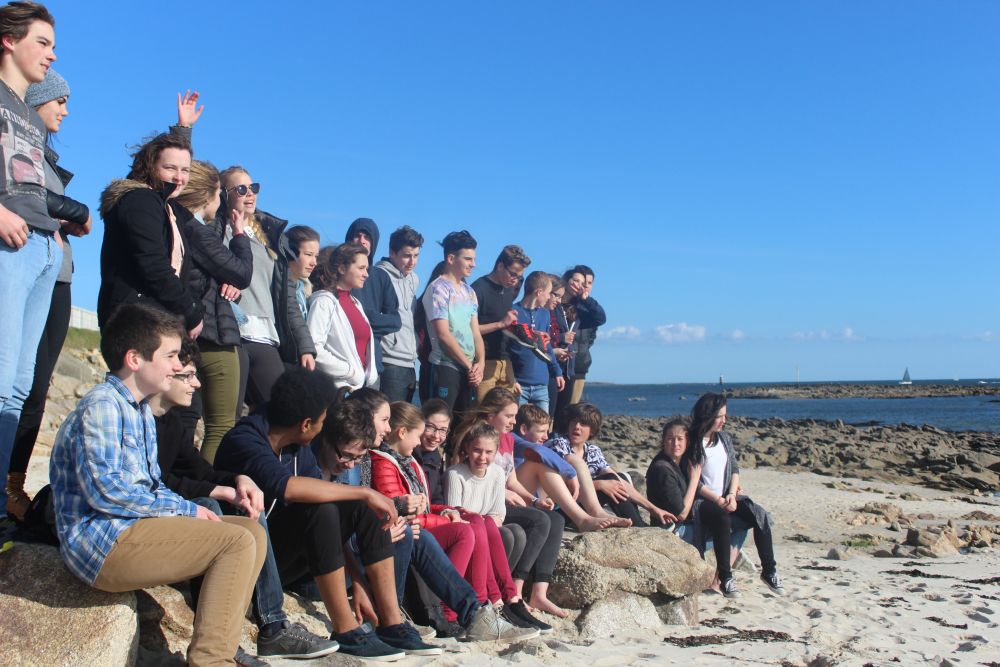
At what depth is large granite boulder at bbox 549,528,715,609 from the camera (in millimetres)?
5605

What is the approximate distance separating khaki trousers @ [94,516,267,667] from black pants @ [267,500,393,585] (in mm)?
716

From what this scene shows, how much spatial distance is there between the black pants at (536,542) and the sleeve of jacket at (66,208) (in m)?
2.97

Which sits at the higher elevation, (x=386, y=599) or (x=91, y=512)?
(x=91, y=512)

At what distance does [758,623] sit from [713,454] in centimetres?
166

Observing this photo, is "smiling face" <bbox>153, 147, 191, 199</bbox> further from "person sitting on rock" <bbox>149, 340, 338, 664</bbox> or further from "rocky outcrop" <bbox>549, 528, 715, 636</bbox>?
"rocky outcrop" <bbox>549, 528, 715, 636</bbox>

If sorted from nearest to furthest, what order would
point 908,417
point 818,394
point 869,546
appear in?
point 869,546
point 908,417
point 818,394

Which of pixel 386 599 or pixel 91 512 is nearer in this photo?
pixel 91 512

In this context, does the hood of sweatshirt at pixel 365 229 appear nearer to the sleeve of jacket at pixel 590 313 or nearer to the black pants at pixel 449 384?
the black pants at pixel 449 384

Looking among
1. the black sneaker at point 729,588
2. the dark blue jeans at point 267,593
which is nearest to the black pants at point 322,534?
the dark blue jeans at point 267,593

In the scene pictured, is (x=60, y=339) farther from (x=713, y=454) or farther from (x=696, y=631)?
(x=713, y=454)

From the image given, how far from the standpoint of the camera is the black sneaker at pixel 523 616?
499 cm

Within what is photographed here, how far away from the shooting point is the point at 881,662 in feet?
15.8

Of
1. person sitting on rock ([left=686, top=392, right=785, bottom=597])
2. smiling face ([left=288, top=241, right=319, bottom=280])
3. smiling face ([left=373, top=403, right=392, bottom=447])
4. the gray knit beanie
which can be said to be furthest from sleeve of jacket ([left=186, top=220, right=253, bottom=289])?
person sitting on rock ([left=686, top=392, right=785, bottom=597])

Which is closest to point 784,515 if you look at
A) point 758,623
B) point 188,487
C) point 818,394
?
point 758,623
